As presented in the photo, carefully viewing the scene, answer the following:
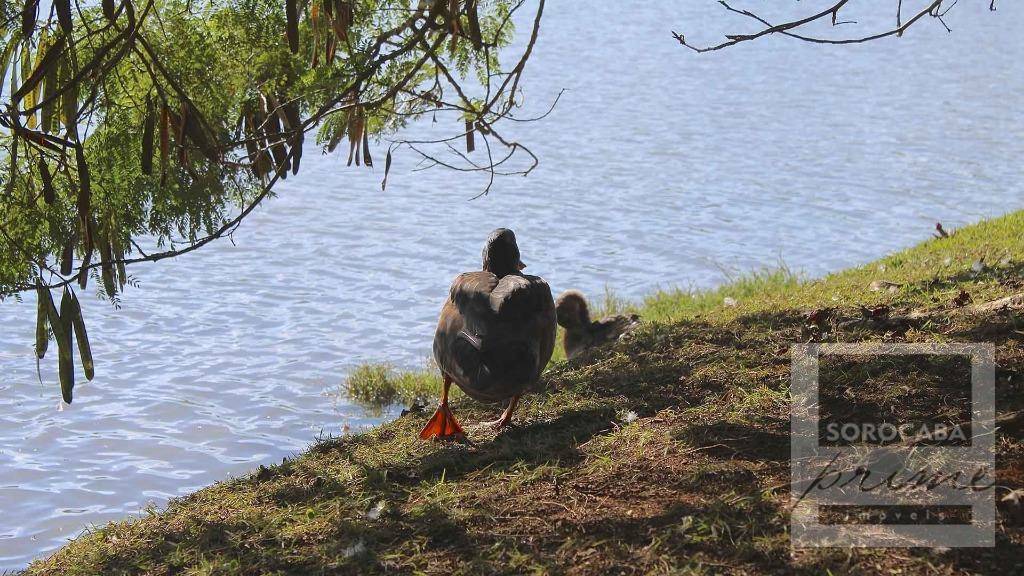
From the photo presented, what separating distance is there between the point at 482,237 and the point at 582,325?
5102 mm

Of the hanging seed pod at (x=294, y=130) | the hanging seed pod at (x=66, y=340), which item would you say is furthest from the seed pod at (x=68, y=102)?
the hanging seed pod at (x=294, y=130)

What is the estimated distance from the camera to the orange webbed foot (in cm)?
563

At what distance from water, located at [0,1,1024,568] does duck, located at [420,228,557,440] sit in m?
3.05

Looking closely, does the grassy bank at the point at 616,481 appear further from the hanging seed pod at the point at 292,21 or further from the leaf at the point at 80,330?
the hanging seed pod at the point at 292,21

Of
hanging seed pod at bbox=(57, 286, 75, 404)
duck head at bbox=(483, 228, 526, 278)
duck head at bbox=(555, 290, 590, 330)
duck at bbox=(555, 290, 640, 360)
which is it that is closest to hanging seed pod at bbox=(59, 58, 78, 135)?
hanging seed pod at bbox=(57, 286, 75, 404)

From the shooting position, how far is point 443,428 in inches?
223

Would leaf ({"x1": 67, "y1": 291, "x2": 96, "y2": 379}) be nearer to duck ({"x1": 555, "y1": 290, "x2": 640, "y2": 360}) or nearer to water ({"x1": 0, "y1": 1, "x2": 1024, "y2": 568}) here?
water ({"x1": 0, "y1": 1, "x2": 1024, "y2": 568})

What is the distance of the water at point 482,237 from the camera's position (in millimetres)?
8586

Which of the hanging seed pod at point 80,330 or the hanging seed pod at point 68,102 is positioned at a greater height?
the hanging seed pod at point 68,102

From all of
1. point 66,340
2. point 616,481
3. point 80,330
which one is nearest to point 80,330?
point 80,330

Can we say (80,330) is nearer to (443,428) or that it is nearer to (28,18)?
(28,18)

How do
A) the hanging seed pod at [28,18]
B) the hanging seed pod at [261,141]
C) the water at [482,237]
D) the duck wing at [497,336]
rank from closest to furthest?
the hanging seed pod at [28,18] < the duck wing at [497,336] < the hanging seed pod at [261,141] < the water at [482,237]

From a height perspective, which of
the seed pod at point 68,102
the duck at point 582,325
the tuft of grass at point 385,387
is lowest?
the tuft of grass at point 385,387

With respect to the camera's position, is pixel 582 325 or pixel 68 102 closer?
pixel 68 102
